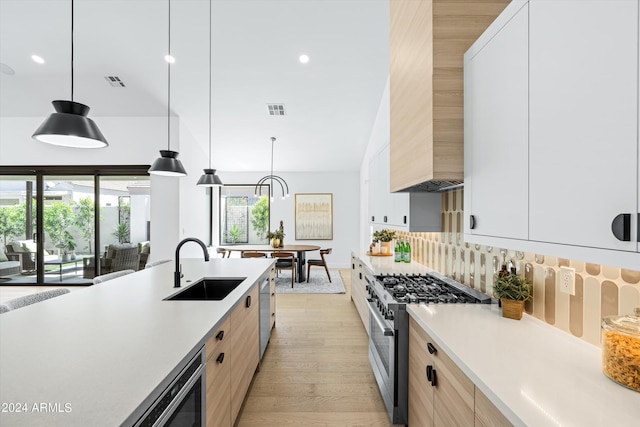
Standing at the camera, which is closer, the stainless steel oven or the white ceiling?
the stainless steel oven

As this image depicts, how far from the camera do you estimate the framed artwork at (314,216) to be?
26.5 ft

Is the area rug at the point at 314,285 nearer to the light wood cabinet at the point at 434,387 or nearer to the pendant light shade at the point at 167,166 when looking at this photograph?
the pendant light shade at the point at 167,166

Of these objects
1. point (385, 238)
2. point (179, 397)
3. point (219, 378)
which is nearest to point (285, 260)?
point (385, 238)

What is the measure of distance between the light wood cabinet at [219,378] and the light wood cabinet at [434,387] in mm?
1081

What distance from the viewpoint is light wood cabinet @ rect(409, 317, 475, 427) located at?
1.18m

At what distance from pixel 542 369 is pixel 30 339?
2055mm

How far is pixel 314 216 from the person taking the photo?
809cm

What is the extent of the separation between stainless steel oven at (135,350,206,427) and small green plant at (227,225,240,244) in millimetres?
7095

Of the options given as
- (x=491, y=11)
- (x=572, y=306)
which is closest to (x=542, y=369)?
(x=572, y=306)

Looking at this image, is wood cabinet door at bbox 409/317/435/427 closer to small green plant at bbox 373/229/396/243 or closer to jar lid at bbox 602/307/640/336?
jar lid at bbox 602/307/640/336

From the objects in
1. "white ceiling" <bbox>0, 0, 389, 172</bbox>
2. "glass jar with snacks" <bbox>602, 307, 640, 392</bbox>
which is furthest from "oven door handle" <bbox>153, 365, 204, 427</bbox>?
"white ceiling" <bbox>0, 0, 389, 172</bbox>

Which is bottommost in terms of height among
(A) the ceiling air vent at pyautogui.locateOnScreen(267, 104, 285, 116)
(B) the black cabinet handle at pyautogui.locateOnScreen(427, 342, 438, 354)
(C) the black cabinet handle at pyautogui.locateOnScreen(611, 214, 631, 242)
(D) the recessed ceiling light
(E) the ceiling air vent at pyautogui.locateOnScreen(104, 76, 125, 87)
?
(B) the black cabinet handle at pyautogui.locateOnScreen(427, 342, 438, 354)

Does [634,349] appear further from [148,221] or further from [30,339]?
[148,221]

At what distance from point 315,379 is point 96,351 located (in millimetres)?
1892
